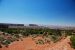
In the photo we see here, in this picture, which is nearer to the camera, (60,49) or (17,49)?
(60,49)

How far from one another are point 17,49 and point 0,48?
4.21ft

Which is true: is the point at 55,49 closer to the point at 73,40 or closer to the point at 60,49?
the point at 60,49

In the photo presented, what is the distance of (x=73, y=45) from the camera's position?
8.79 meters

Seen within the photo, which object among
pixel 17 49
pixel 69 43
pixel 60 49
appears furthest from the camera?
pixel 17 49

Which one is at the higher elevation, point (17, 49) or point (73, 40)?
point (73, 40)

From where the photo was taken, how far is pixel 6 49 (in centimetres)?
1030

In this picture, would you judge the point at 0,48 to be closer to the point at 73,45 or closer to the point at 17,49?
the point at 17,49

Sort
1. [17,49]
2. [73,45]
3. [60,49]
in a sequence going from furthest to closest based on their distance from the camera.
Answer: [17,49], [73,45], [60,49]

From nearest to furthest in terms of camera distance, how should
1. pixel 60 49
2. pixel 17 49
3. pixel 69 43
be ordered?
pixel 60 49, pixel 69 43, pixel 17 49

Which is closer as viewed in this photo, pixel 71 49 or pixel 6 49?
pixel 71 49

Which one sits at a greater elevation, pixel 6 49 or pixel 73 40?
pixel 73 40

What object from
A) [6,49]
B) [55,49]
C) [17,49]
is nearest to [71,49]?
[55,49]

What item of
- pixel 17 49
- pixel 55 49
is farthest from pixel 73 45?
pixel 17 49

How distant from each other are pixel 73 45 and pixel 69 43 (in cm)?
57
